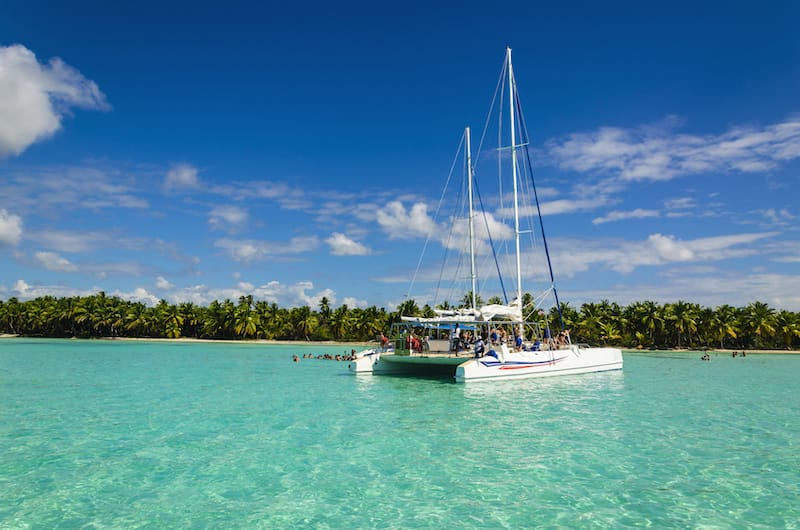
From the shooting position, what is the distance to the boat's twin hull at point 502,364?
25781 millimetres

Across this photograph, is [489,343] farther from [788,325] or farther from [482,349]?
[788,325]

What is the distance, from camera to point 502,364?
26312mm

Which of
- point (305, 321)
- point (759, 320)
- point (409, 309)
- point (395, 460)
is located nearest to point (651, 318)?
point (759, 320)

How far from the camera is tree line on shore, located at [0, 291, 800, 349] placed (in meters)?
73.8

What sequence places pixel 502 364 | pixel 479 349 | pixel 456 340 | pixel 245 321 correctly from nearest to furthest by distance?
Result: pixel 502 364 → pixel 479 349 → pixel 456 340 → pixel 245 321

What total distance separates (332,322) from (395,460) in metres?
80.5

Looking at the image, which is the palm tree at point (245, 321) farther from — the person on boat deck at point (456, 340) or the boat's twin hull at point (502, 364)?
the person on boat deck at point (456, 340)

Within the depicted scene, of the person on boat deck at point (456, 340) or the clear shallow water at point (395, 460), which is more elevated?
the person on boat deck at point (456, 340)

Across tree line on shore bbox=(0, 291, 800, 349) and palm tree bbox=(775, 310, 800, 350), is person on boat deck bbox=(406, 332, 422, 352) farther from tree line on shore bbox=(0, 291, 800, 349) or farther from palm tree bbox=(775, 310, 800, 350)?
palm tree bbox=(775, 310, 800, 350)

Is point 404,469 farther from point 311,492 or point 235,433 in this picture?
point 235,433

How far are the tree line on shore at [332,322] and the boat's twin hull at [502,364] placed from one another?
38.7 meters

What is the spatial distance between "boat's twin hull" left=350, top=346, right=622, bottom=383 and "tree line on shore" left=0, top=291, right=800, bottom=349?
3869 cm

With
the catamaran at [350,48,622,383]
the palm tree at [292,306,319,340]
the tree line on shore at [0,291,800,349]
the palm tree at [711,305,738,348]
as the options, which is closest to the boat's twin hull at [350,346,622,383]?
the catamaran at [350,48,622,383]

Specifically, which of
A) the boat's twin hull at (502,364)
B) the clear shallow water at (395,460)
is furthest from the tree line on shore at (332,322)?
the clear shallow water at (395,460)
